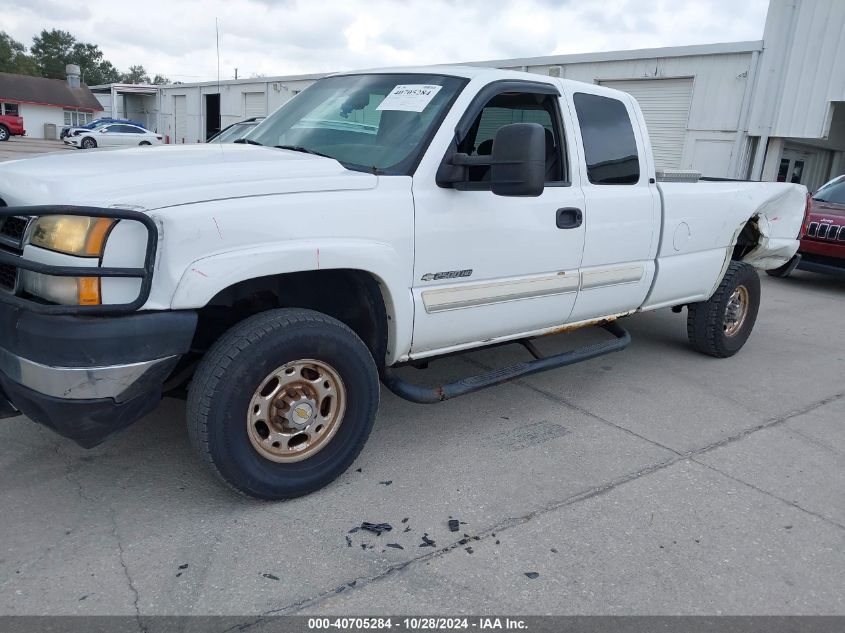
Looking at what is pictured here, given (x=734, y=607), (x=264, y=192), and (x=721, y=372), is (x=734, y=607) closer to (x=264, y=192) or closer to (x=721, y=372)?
(x=264, y=192)

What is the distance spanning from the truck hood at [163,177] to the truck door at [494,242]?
1.57 feet

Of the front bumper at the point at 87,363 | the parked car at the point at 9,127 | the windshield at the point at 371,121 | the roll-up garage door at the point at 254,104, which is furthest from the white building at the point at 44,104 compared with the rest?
the front bumper at the point at 87,363

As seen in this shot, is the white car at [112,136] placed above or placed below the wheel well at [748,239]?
below

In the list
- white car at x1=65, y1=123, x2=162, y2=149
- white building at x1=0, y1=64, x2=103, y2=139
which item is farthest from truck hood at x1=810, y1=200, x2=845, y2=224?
white building at x1=0, y1=64, x2=103, y2=139

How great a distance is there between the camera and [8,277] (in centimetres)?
266

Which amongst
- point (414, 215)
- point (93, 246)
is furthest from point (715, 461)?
point (93, 246)

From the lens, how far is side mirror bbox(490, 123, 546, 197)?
2.87 meters

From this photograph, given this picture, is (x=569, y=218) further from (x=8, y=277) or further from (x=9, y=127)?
(x=9, y=127)

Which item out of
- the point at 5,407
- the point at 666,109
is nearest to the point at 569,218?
the point at 5,407

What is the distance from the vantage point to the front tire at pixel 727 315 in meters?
5.40

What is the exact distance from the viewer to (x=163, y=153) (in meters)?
3.20

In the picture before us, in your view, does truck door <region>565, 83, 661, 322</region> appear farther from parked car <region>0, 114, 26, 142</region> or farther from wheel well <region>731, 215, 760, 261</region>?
parked car <region>0, 114, 26, 142</region>

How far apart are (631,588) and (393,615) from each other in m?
0.93

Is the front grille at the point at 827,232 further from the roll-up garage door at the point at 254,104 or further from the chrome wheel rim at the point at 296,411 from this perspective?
the roll-up garage door at the point at 254,104
